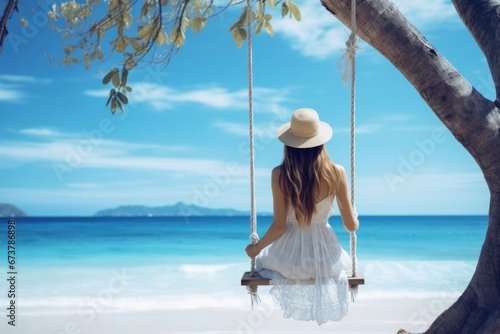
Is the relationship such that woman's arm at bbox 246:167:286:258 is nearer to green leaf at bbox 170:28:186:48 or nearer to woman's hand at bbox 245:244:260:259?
woman's hand at bbox 245:244:260:259

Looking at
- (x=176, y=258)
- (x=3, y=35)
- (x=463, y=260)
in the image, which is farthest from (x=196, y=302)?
(x=463, y=260)

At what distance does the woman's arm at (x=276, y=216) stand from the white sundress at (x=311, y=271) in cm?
6

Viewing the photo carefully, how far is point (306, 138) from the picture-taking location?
8.93 ft

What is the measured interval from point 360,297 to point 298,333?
219cm

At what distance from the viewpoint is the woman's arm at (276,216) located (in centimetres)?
271

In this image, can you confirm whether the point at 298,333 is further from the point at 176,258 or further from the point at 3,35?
the point at 176,258

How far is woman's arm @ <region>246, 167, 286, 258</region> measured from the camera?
107 inches

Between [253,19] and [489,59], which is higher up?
[253,19]

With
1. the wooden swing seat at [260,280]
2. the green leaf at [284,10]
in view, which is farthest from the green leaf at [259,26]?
the wooden swing seat at [260,280]

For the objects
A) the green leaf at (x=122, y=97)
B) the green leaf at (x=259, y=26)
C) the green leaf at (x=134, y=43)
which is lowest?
the green leaf at (x=122, y=97)

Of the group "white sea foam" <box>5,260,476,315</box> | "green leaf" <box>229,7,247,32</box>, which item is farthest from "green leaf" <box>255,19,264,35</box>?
"white sea foam" <box>5,260,476,315</box>

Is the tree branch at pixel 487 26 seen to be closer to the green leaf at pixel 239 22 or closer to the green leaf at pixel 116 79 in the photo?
the green leaf at pixel 239 22

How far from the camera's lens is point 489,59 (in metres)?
3.11

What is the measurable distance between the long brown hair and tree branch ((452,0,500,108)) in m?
1.03
